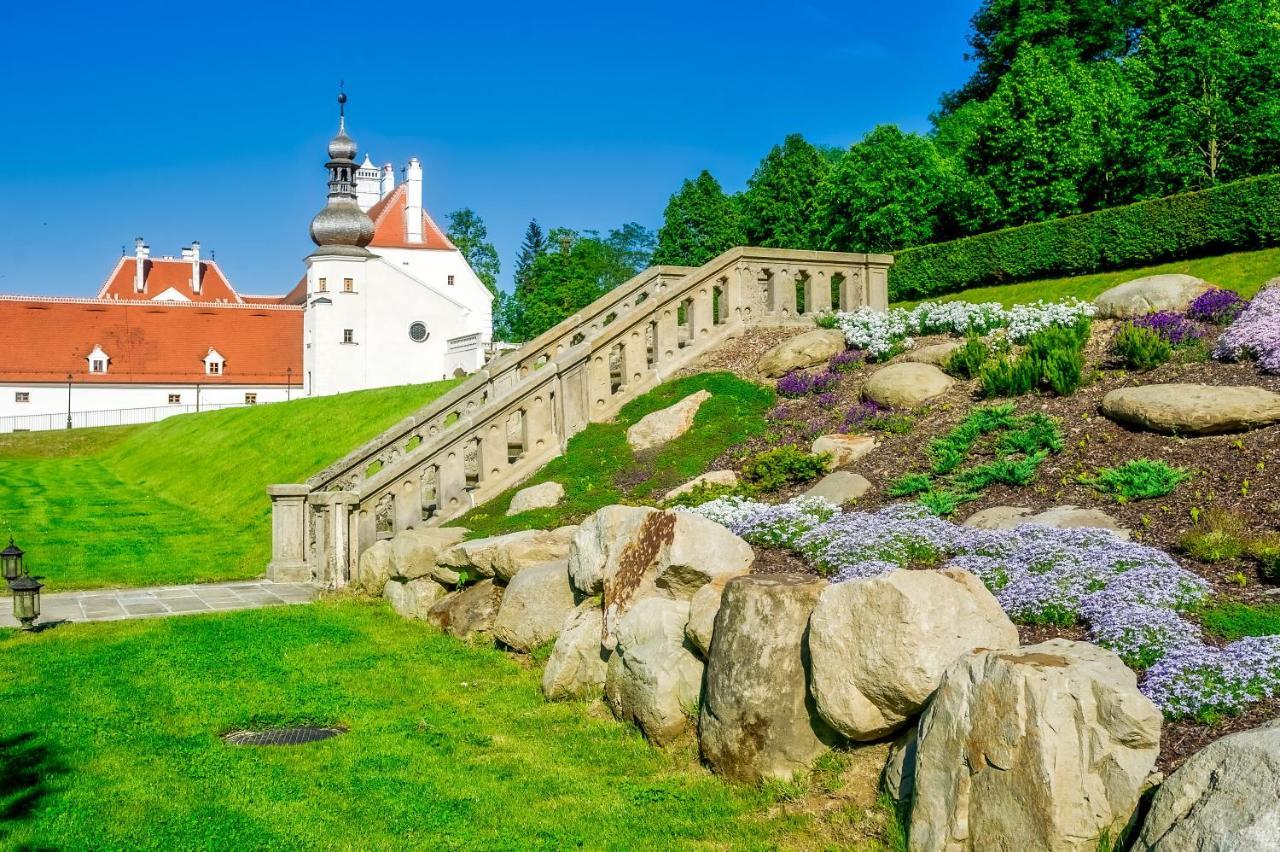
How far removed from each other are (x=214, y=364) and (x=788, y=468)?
217ft

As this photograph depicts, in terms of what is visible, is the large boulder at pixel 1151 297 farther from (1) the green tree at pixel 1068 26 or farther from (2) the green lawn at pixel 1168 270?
(1) the green tree at pixel 1068 26

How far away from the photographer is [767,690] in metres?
6.58

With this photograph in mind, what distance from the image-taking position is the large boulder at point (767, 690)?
6535 millimetres

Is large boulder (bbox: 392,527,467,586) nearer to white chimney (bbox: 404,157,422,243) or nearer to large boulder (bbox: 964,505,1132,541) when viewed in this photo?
large boulder (bbox: 964,505,1132,541)

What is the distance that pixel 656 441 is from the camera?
596 inches

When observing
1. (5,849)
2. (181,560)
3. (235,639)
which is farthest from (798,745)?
(181,560)

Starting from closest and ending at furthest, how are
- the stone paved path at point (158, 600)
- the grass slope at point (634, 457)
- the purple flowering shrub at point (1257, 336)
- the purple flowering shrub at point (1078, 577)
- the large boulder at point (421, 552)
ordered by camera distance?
1. the purple flowering shrub at point (1078, 577)
2. the purple flowering shrub at point (1257, 336)
3. the large boulder at point (421, 552)
4. the stone paved path at point (158, 600)
5. the grass slope at point (634, 457)

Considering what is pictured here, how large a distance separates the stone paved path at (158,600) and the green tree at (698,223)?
160 ft

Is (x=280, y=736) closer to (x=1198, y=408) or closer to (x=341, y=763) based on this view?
(x=341, y=763)

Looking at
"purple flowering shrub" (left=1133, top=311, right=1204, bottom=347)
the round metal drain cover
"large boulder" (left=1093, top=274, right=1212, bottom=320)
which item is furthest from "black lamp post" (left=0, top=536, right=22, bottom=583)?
"large boulder" (left=1093, top=274, right=1212, bottom=320)

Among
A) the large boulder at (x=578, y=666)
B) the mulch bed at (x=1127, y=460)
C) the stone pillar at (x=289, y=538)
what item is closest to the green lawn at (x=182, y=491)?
the stone pillar at (x=289, y=538)

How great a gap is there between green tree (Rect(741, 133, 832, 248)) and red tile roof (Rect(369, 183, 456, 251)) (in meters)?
37.2

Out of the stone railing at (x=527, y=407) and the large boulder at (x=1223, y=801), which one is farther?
the stone railing at (x=527, y=407)

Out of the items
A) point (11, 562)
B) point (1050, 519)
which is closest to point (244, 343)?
point (11, 562)
